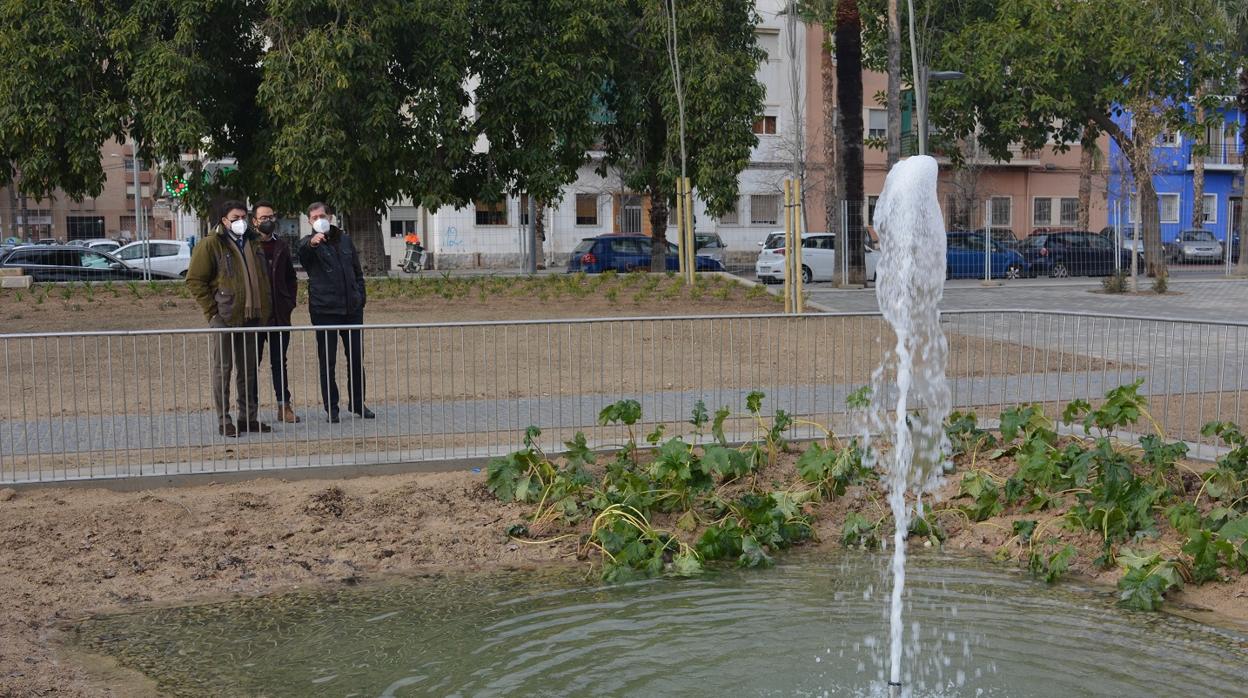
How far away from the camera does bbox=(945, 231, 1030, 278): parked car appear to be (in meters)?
34.4

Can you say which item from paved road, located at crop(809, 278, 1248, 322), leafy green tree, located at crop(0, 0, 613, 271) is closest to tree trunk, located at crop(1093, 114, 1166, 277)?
paved road, located at crop(809, 278, 1248, 322)

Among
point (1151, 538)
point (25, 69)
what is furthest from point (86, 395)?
point (25, 69)

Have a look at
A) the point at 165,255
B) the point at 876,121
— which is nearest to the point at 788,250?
the point at 165,255

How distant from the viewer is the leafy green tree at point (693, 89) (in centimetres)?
3034

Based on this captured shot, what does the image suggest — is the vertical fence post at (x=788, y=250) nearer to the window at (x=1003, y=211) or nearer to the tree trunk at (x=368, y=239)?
the tree trunk at (x=368, y=239)

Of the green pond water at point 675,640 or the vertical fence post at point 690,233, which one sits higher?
the vertical fence post at point 690,233

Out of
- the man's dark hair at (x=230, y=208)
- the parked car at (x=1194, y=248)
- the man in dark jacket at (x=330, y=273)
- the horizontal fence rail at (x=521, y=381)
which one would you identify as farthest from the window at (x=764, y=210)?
the man's dark hair at (x=230, y=208)

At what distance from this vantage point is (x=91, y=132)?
84.2 feet

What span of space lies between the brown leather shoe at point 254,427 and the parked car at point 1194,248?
38.1 metres

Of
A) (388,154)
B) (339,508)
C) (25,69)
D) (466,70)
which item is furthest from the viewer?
(466,70)

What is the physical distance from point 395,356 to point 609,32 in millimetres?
20853

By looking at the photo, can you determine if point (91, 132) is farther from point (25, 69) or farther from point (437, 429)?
point (437, 429)

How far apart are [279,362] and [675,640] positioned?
186 inches

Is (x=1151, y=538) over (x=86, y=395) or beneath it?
beneath
